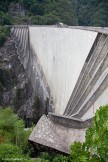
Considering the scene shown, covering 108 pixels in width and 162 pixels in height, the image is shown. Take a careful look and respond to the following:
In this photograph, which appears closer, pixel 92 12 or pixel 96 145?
pixel 96 145

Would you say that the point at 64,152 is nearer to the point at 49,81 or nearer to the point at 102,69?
the point at 102,69

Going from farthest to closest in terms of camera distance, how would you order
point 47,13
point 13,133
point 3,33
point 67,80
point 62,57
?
point 47,13, point 3,33, point 62,57, point 67,80, point 13,133

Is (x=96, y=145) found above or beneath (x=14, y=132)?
beneath

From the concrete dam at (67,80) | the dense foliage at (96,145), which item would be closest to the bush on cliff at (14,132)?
the concrete dam at (67,80)

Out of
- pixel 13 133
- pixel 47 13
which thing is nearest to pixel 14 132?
pixel 13 133

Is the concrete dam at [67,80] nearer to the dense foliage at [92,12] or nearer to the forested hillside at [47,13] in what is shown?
the forested hillside at [47,13]

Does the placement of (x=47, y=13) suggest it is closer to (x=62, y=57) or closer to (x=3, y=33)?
(x=3, y=33)

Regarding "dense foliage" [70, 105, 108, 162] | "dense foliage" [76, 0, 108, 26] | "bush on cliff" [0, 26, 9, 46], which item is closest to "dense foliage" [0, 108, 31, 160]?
"dense foliage" [70, 105, 108, 162]

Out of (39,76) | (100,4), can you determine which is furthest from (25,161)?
(100,4)

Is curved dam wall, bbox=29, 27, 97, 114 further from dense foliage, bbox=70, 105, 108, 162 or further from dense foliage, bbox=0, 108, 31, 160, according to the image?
dense foliage, bbox=70, 105, 108, 162
